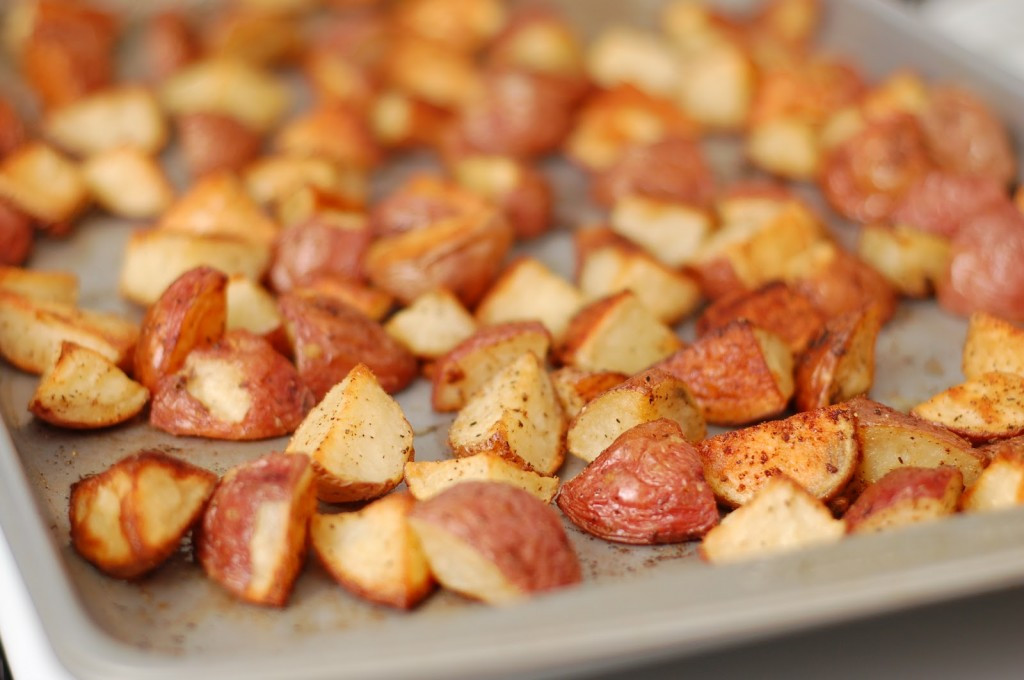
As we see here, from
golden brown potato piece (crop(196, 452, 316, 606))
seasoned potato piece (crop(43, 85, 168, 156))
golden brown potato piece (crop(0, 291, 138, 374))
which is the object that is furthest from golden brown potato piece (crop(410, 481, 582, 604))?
seasoned potato piece (crop(43, 85, 168, 156))

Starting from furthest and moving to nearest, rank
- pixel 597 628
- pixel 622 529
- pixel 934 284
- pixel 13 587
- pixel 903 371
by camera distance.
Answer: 1. pixel 934 284
2. pixel 903 371
3. pixel 622 529
4. pixel 13 587
5. pixel 597 628

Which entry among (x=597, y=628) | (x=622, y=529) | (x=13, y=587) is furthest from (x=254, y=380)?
(x=597, y=628)

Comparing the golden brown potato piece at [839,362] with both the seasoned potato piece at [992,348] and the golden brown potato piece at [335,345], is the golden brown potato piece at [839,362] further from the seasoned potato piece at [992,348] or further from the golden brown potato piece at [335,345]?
the golden brown potato piece at [335,345]

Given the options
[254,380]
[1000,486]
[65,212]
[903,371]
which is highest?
[1000,486]

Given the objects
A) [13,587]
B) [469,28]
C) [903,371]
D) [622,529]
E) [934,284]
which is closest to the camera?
[13,587]

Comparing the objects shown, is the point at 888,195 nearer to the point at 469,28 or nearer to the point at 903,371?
the point at 903,371
